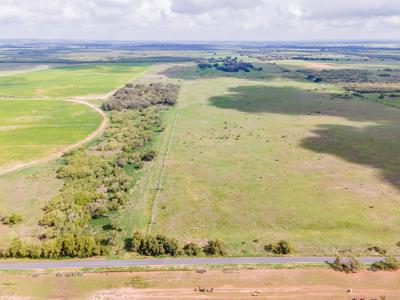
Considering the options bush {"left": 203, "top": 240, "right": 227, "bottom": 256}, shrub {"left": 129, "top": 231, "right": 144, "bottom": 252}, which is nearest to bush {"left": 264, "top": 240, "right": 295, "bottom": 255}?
bush {"left": 203, "top": 240, "right": 227, "bottom": 256}

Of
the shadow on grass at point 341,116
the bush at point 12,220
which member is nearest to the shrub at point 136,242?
the bush at point 12,220

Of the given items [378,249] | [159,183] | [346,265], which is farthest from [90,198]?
[378,249]

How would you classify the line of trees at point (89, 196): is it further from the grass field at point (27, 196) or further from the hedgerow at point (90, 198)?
the grass field at point (27, 196)


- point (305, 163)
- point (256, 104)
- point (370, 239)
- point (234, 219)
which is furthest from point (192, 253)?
point (256, 104)

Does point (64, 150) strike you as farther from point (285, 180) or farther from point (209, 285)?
point (209, 285)

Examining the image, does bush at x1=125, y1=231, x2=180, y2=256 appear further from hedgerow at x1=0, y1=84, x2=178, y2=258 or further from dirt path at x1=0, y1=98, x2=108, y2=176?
dirt path at x1=0, y1=98, x2=108, y2=176

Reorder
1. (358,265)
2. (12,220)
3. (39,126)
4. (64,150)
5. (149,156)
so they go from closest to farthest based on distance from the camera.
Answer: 1. (358,265)
2. (12,220)
3. (149,156)
4. (64,150)
5. (39,126)
